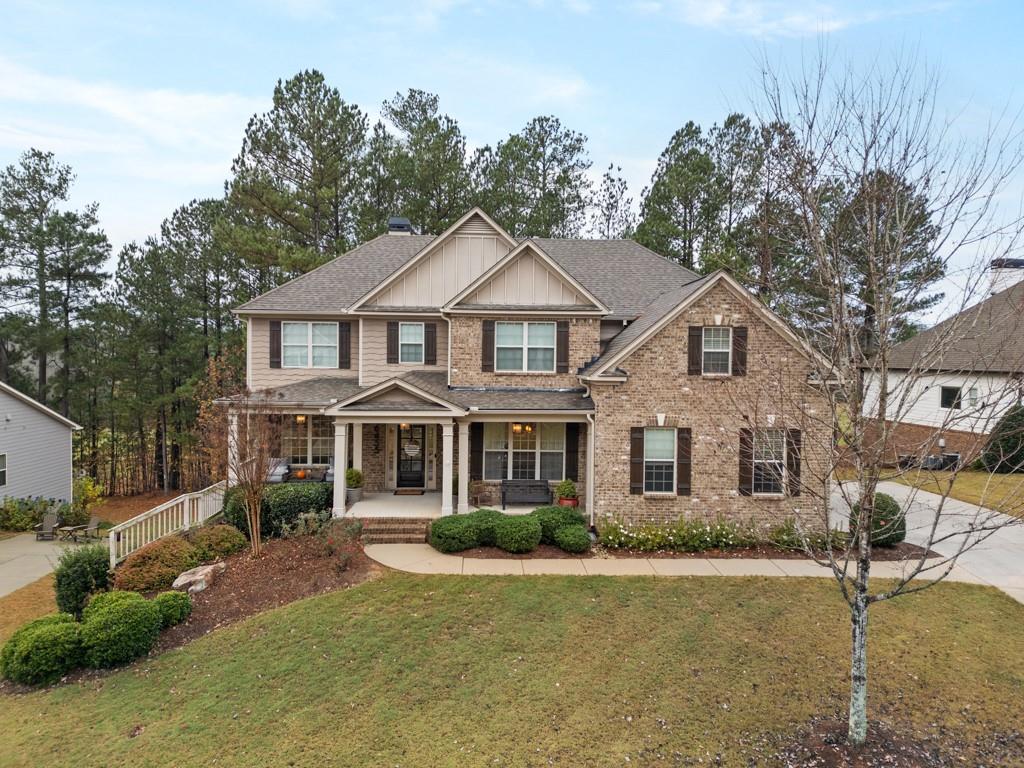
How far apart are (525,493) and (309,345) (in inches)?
328

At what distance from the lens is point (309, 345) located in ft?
52.4

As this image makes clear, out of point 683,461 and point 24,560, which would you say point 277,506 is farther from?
point 683,461

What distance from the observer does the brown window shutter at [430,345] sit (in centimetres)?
1566

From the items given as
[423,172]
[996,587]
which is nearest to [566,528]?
[996,587]

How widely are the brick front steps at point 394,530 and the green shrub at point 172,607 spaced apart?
3.97 m

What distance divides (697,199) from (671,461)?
60.8 feet

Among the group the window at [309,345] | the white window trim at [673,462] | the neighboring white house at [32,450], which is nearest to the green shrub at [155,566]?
the window at [309,345]

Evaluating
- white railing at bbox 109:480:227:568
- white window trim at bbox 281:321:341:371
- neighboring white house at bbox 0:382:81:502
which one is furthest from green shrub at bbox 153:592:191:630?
neighboring white house at bbox 0:382:81:502

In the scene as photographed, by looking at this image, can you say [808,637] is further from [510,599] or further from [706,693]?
[510,599]

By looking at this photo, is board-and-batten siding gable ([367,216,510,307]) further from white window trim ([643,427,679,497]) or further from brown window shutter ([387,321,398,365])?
white window trim ([643,427,679,497])

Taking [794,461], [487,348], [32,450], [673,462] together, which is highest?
[487,348]

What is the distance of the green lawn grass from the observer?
5.54 meters

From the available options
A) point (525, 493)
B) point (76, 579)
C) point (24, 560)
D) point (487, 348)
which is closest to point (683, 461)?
point (525, 493)

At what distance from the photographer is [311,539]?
11422 mm
